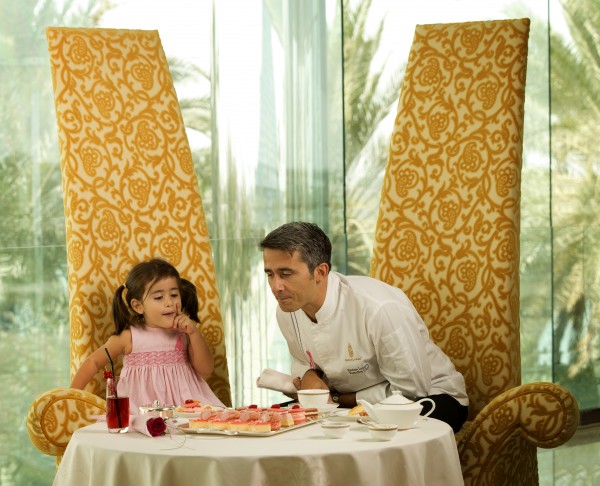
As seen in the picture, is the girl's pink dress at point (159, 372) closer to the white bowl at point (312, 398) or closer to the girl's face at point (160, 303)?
the girl's face at point (160, 303)

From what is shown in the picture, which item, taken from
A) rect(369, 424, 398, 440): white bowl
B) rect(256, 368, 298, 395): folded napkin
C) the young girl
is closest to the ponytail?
the young girl

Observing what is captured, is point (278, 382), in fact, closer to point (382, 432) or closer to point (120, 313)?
point (120, 313)

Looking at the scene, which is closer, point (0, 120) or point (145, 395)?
point (145, 395)

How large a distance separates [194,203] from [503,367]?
1308mm

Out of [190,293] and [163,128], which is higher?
[163,128]

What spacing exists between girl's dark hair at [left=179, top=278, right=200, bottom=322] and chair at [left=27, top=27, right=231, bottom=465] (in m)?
0.14

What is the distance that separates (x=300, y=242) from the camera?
3.07 metres

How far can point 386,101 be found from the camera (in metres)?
5.30

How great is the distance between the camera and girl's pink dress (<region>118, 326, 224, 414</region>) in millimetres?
3389

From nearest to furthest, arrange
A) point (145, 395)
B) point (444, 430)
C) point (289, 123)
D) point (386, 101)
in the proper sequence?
point (444, 430), point (145, 395), point (289, 123), point (386, 101)

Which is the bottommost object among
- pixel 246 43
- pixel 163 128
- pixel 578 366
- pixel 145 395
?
Answer: pixel 578 366

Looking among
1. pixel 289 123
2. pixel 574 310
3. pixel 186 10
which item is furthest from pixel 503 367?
pixel 574 310

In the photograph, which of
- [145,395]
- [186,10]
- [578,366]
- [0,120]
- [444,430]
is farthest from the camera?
[578,366]

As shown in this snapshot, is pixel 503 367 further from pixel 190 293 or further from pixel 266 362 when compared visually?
pixel 266 362
